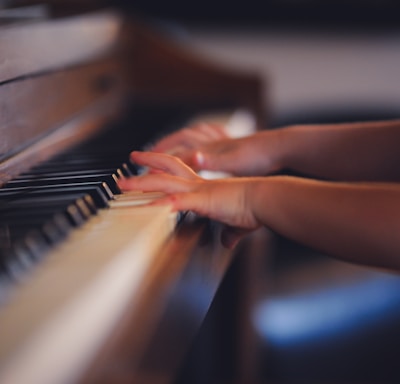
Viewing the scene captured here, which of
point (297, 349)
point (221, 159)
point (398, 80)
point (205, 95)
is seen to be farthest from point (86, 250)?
point (398, 80)

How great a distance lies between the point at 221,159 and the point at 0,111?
1.05 ft

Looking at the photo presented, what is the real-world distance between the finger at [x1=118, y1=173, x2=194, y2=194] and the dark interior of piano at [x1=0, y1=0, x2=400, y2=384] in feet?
0.05

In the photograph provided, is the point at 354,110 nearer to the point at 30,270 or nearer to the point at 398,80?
the point at 398,80

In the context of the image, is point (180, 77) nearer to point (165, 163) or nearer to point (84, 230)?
point (165, 163)

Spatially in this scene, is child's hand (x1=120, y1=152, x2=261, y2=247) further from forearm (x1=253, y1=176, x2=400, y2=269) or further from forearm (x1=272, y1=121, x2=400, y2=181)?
forearm (x1=272, y1=121, x2=400, y2=181)

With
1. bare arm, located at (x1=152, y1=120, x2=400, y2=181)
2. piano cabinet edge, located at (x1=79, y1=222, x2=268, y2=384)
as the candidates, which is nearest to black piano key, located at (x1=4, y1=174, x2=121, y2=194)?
piano cabinet edge, located at (x1=79, y1=222, x2=268, y2=384)

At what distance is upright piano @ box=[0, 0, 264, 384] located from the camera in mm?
445

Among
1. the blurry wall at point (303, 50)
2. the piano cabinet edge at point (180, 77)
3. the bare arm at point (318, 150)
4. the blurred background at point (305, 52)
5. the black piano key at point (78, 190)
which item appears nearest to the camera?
the black piano key at point (78, 190)

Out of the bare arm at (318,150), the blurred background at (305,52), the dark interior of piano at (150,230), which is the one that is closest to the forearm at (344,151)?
the bare arm at (318,150)

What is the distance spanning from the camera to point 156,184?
2.56 feet

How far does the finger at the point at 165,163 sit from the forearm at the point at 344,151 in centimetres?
27

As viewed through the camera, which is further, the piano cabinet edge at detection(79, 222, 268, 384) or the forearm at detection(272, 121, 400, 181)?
the forearm at detection(272, 121, 400, 181)

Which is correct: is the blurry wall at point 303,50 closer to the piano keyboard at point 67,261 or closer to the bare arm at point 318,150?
the bare arm at point 318,150

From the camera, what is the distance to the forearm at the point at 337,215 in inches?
30.6
